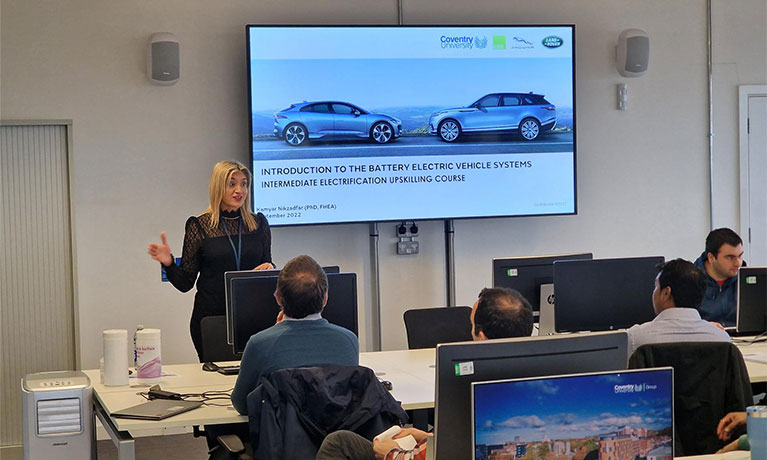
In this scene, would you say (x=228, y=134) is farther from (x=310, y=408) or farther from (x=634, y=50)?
(x=310, y=408)

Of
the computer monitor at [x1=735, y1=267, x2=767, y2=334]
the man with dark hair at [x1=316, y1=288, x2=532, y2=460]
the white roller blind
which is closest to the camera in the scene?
the man with dark hair at [x1=316, y1=288, x2=532, y2=460]

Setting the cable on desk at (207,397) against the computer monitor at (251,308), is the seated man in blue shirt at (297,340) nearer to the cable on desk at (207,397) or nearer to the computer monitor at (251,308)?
the cable on desk at (207,397)

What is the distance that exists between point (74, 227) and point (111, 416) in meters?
2.95

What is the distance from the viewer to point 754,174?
7855 millimetres

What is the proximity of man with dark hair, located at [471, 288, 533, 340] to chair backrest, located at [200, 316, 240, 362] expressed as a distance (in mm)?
2118

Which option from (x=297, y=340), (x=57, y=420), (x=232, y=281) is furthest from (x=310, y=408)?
(x=57, y=420)

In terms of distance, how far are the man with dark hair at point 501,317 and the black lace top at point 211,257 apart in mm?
2421

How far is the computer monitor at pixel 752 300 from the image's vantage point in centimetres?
492

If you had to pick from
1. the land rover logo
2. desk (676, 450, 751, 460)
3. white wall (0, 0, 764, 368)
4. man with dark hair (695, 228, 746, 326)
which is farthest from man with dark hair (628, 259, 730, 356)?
the land rover logo

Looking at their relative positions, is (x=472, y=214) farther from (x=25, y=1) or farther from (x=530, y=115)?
(x=25, y=1)

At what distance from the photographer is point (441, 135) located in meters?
6.93

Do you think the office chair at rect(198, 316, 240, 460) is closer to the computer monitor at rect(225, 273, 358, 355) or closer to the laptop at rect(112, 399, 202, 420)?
the computer monitor at rect(225, 273, 358, 355)

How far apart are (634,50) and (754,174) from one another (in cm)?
153

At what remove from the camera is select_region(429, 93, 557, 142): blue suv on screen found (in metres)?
6.95
